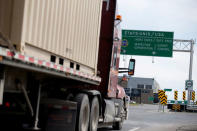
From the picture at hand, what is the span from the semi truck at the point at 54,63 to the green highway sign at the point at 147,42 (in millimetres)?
25343

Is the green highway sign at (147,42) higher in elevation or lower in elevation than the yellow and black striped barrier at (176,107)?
higher

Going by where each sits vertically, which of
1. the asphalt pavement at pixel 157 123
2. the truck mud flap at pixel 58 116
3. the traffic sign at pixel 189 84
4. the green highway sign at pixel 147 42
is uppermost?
the green highway sign at pixel 147 42

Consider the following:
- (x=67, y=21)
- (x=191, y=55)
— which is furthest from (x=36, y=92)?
(x=191, y=55)

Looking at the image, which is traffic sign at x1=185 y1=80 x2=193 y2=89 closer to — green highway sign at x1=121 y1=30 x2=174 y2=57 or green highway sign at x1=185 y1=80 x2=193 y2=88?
green highway sign at x1=185 y1=80 x2=193 y2=88

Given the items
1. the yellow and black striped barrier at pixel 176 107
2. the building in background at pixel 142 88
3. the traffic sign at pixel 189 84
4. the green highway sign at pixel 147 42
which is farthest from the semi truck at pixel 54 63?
the building in background at pixel 142 88

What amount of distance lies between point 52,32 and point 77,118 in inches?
89.6

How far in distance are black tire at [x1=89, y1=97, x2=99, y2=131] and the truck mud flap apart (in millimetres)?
1291

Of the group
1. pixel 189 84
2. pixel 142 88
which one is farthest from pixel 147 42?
pixel 142 88

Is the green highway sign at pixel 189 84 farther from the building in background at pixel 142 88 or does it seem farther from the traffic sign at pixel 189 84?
the building in background at pixel 142 88

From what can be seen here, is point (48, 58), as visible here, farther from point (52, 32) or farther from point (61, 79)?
point (61, 79)

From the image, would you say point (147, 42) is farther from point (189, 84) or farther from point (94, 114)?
point (94, 114)

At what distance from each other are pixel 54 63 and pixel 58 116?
1.65m

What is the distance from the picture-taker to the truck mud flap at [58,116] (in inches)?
350

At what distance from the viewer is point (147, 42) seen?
126 ft
